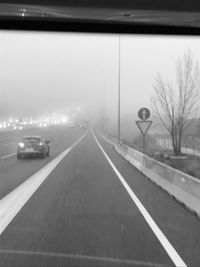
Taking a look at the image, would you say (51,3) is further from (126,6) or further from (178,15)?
(178,15)

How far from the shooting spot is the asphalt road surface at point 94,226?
7.34m

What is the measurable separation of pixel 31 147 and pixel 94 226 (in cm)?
2459

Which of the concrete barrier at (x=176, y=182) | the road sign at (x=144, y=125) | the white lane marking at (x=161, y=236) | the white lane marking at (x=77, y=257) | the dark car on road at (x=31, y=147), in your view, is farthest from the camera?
the dark car on road at (x=31, y=147)

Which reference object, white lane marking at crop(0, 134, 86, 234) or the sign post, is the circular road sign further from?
white lane marking at crop(0, 134, 86, 234)

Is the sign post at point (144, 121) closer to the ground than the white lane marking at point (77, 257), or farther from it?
farther from it

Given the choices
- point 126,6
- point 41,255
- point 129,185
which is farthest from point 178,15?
point 129,185

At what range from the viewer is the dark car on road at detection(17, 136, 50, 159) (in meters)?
33.8

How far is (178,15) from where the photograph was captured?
767 cm

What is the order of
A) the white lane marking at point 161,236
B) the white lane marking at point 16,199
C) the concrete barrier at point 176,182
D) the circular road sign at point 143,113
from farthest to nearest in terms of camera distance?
1. the circular road sign at point 143,113
2. the concrete barrier at point 176,182
3. the white lane marking at point 16,199
4. the white lane marking at point 161,236

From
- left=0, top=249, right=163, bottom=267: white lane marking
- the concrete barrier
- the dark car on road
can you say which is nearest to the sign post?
the concrete barrier

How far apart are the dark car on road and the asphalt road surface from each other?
15.7 metres

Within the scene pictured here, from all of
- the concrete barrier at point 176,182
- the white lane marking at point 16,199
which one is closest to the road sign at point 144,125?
the concrete barrier at point 176,182

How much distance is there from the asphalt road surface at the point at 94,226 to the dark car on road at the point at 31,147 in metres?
15.7

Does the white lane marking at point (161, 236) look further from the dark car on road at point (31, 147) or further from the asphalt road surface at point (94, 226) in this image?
the dark car on road at point (31, 147)
